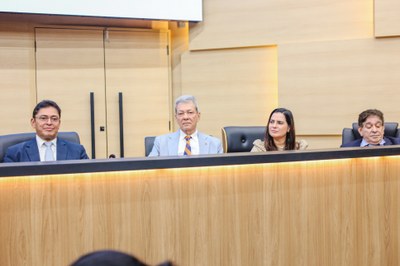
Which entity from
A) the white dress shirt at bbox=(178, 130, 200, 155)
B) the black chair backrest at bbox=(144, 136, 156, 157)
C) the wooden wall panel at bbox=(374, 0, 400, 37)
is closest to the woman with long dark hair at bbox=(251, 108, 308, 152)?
the white dress shirt at bbox=(178, 130, 200, 155)

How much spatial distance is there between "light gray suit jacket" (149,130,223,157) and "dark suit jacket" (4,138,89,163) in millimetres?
498

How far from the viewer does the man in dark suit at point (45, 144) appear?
3.26 meters

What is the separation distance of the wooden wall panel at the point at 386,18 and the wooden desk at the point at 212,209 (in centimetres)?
265

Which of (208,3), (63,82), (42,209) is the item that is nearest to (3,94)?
(63,82)

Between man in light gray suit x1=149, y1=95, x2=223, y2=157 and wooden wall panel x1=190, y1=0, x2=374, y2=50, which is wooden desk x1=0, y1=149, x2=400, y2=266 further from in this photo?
wooden wall panel x1=190, y1=0, x2=374, y2=50

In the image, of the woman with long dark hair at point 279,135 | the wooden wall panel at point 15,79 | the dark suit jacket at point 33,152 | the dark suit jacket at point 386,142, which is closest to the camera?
the dark suit jacket at point 33,152

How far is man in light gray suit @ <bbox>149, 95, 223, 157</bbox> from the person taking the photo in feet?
11.8

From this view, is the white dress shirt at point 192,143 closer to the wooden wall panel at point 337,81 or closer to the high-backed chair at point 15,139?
the high-backed chair at point 15,139

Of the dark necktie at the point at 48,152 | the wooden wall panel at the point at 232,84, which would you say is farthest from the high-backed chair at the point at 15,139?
the wooden wall panel at the point at 232,84

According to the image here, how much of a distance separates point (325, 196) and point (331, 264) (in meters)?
0.35

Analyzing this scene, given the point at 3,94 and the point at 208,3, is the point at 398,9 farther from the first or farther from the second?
the point at 3,94

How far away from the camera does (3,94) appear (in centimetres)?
549

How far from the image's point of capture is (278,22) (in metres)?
5.61

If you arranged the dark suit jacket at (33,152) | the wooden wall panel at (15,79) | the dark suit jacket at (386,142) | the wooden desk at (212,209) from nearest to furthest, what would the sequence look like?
the wooden desk at (212,209) < the dark suit jacket at (33,152) < the dark suit jacket at (386,142) < the wooden wall panel at (15,79)
